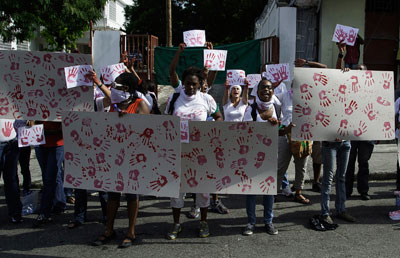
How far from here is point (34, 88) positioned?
187 inches

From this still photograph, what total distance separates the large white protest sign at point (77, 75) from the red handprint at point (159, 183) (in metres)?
1.31

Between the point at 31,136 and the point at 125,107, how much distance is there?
1247mm

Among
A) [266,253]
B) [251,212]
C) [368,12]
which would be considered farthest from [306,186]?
[368,12]

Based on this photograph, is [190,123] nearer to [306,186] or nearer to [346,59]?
[306,186]

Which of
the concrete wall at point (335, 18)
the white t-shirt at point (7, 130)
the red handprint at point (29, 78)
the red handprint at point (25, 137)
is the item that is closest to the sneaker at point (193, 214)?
the red handprint at point (25, 137)

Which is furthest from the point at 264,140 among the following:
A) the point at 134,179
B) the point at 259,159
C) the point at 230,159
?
the point at 134,179

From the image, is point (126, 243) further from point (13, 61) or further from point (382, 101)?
point (382, 101)

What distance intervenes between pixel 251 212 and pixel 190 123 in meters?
1.30

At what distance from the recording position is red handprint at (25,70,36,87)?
476 cm

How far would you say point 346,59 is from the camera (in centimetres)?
1025

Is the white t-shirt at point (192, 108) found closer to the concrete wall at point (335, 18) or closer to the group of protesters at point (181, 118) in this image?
the group of protesters at point (181, 118)

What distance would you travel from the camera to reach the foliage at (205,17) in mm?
26312

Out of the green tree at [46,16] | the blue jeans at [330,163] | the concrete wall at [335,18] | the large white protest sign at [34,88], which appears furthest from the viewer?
the concrete wall at [335,18]

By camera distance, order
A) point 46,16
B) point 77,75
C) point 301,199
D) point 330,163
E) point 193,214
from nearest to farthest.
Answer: point 77,75 < point 330,163 < point 193,214 < point 301,199 < point 46,16
